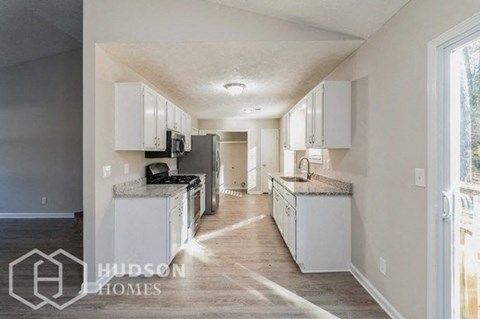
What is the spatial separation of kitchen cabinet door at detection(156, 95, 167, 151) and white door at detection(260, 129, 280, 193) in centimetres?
501

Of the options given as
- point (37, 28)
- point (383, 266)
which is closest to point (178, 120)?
point (37, 28)

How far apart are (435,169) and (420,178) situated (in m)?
0.15

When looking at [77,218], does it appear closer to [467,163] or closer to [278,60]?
[278,60]

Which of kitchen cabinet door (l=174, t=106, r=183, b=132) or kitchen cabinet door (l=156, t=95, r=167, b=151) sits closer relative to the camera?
kitchen cabinet door (l=156, t=95, r=167, b=151)

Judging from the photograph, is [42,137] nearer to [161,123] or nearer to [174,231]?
[161,123]

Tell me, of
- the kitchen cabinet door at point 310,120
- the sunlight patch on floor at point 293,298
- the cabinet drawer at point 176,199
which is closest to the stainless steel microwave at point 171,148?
the cabinet drawer at point 176,199

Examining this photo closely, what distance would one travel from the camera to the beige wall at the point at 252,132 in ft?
27.5

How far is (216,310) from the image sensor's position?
2236 mm

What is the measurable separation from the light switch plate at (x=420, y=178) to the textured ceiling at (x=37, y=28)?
4210mm

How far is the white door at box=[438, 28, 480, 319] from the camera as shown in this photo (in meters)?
1.51

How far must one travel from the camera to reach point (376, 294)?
7.77ft

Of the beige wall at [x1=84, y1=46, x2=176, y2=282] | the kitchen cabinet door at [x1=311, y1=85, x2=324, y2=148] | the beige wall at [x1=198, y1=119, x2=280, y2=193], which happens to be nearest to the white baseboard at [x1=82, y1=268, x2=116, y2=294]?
the beige wall at [x1=84, y1=46, x2=176, y2=282]

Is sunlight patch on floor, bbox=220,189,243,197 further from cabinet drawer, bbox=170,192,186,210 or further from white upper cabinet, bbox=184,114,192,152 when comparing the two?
cabinet drawer, bbox=170,192,186,210

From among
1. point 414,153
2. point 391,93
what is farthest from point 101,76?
point 414,153
